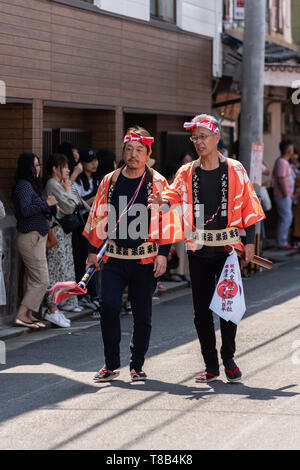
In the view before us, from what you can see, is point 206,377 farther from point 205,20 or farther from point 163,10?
Answer: point 205,20

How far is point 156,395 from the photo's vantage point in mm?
7152

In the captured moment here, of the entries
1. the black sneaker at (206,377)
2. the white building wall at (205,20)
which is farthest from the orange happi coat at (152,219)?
the white building wall at (205,20)

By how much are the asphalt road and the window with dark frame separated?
623 cm

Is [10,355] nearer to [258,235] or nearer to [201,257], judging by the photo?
[201,257]

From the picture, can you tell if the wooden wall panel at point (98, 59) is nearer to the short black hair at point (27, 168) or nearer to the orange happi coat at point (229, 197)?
the short black hair at point (27, 168)

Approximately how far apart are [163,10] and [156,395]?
9420 millimetres

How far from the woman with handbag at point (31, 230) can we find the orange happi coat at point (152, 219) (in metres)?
2.56

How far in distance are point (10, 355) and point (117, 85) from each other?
579 cm

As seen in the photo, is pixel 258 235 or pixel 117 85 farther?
pixel 258 235

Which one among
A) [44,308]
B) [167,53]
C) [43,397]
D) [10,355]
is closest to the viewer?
[43,397]

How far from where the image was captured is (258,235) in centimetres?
1581

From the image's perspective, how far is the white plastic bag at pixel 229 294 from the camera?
7.30m

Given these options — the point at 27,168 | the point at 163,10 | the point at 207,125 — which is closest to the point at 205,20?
the point at 163,10
